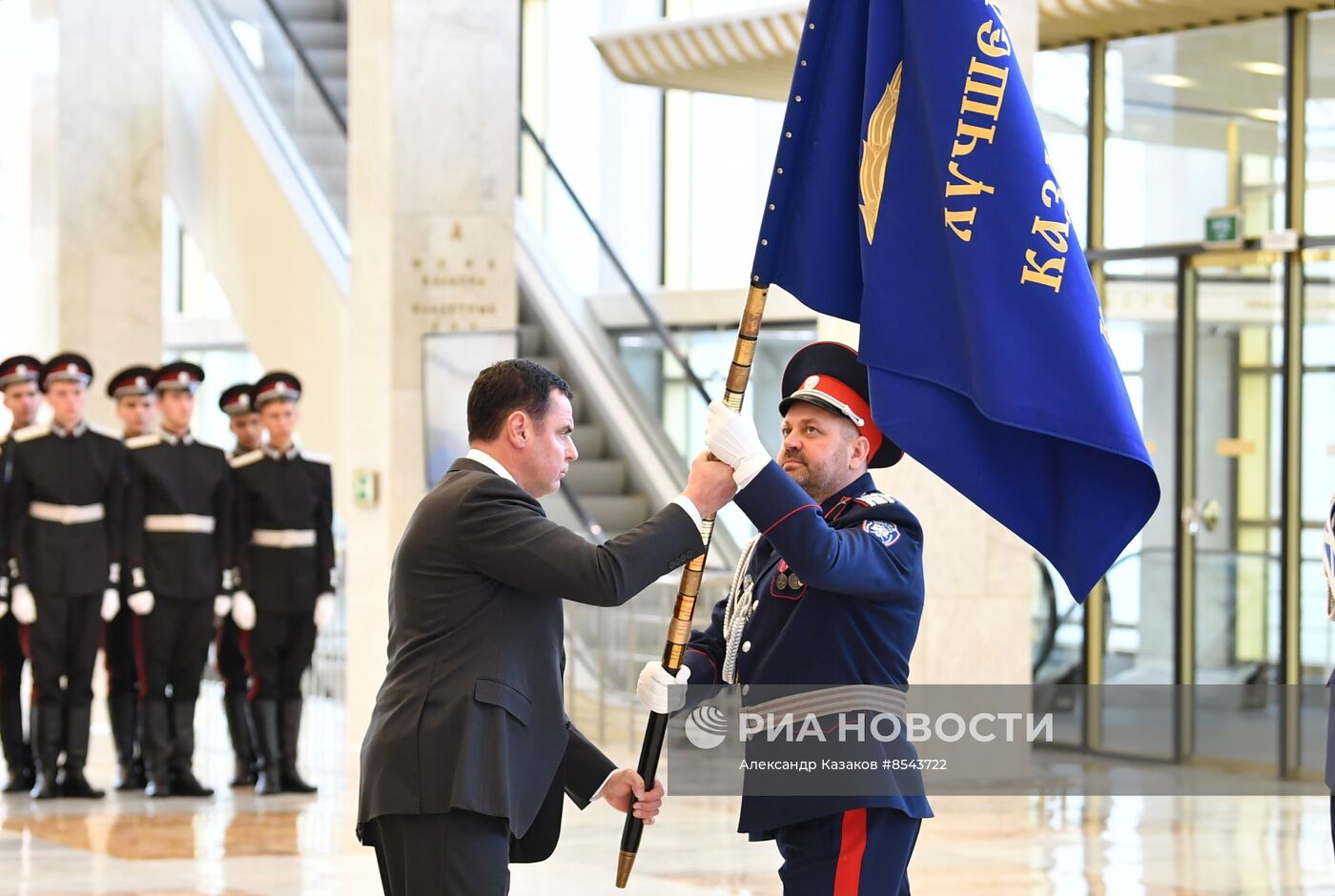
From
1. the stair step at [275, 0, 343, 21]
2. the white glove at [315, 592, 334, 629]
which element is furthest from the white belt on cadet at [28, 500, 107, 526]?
the stair step at [275, 0, 343, 21]

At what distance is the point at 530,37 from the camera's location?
15750 mm

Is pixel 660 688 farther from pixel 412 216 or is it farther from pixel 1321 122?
pixel 412 216

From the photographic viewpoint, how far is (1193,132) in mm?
9188

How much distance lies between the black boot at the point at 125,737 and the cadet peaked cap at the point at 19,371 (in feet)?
4.59

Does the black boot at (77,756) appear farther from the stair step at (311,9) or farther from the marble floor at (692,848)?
the stair step at (311,9)

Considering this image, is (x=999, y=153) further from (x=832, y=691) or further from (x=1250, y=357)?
(x=1250, y=357)

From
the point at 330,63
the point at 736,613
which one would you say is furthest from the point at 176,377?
the point at 736,613

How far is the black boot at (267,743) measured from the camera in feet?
27.4

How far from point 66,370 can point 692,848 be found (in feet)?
11.2

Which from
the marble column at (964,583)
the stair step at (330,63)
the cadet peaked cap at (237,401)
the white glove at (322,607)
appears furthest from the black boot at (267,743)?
the stair step at (330,63)

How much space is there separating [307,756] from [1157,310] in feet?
14.8

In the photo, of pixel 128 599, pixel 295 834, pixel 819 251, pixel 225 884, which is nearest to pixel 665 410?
pixel 128 599

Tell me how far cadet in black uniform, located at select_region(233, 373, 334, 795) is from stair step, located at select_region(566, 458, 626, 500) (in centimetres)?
271

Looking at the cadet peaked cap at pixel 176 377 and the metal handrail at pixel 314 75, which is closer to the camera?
the cadet peaked cap at pixel 176 377
